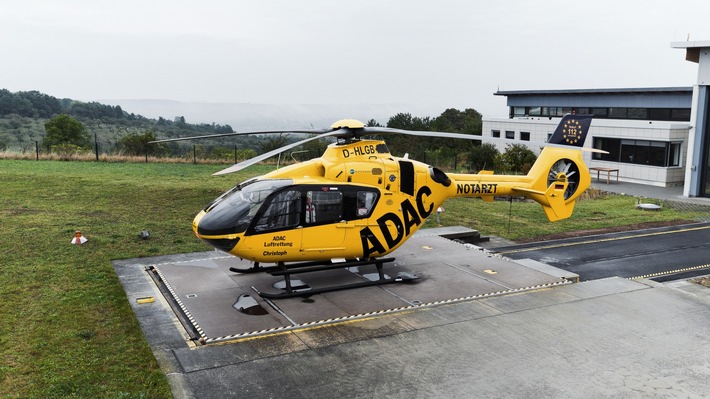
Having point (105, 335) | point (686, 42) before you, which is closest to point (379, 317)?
point (105, 335)

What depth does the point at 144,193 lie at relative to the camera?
850 inches

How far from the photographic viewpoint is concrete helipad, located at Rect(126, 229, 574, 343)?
9.66m

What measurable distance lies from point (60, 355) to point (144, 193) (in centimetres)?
1406

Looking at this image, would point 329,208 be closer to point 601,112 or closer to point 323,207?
point 323,207

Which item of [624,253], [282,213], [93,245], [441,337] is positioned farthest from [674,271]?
[93,245]

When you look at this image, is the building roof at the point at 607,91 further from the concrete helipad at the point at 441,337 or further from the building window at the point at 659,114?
the concrete helipad at the point at 441,337

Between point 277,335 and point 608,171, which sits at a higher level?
point 608,171

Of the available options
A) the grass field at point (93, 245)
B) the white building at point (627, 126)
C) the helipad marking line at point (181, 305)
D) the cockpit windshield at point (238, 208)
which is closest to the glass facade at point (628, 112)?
the white building at point (627, 126)

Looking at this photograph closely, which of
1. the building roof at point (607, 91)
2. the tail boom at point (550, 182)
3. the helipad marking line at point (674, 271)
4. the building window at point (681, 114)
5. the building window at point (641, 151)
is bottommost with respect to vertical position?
the helipad marking line at point (674, 271)

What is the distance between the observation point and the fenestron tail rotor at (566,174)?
43.8 feet

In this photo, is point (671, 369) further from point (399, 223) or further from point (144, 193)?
point (144, 193)

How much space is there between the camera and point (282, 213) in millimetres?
10523

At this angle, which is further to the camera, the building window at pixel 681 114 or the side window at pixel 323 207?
the building window at pixel 681 114

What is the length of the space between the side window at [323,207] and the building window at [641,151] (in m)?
22.5
